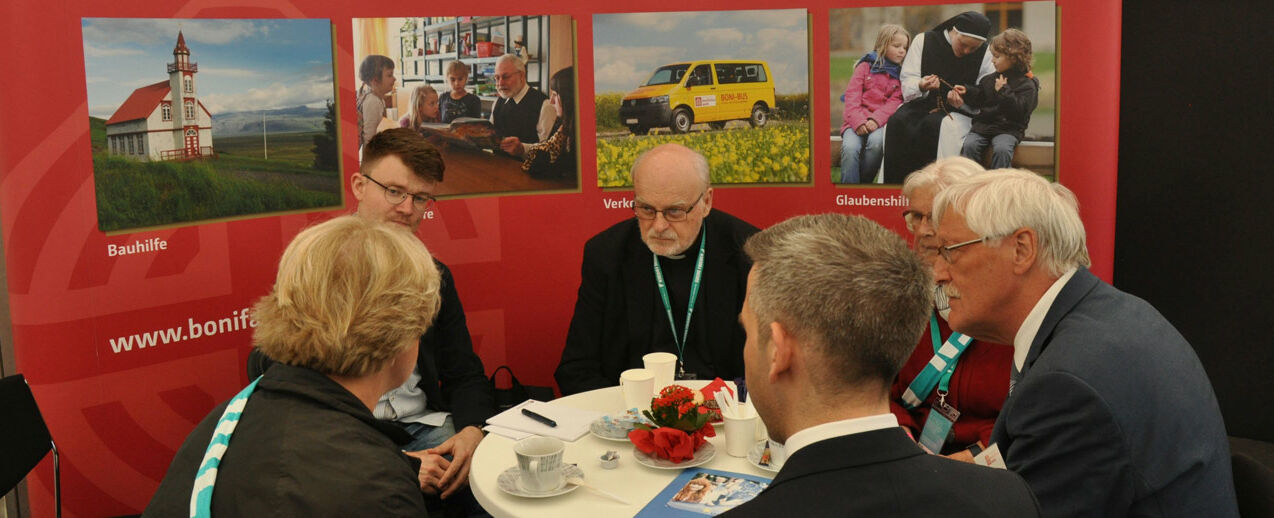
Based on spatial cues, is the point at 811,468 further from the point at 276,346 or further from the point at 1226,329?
the point at 1226,329

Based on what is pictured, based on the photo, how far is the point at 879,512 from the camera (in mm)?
1267

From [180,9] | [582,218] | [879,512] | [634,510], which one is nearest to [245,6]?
[180,9]

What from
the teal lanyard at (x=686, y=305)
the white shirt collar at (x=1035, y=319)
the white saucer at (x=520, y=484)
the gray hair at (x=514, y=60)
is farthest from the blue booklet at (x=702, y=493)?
the gray hair at (x=514, y=60)

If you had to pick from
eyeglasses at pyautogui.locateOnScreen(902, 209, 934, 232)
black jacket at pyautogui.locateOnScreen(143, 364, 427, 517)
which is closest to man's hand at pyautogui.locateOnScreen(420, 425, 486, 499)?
black jacket at pyautogui.locateOnScreen(143, 364, 427, 517)

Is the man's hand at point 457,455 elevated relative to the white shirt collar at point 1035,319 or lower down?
lower down

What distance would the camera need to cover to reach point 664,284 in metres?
3.58

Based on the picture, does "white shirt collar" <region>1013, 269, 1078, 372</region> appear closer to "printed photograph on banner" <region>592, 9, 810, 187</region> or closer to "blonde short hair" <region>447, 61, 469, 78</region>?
"printed photograph on banner" <region>592, 9, 810, 187</region>

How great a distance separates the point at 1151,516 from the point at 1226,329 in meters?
3.18

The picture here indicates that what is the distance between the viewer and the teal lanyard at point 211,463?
1526 mm

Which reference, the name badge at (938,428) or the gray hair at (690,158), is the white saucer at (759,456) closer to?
the name badge at (938,428)

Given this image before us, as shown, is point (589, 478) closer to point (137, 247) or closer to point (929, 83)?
point (137, 247)

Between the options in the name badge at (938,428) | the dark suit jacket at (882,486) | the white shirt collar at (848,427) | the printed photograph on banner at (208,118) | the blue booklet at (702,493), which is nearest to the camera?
the dark suit jacket at (882,486)

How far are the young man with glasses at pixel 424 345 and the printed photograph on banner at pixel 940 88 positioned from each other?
1.82 meters

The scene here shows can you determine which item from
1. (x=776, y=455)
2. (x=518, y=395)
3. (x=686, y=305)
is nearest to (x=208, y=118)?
(x=518, y=395)
